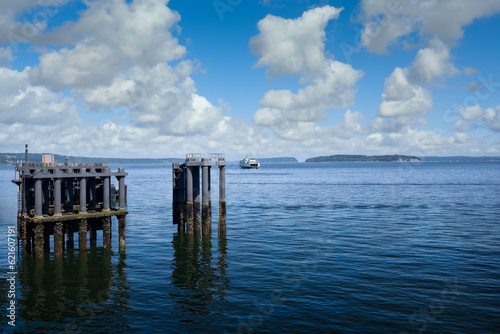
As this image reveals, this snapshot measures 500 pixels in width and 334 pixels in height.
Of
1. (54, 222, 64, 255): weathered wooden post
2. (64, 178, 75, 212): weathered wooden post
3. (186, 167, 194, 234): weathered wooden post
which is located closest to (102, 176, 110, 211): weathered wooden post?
(64, 178, 75, 212): weathered wooden post

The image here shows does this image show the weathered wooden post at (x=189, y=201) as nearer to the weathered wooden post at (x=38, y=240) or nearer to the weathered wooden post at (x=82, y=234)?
the weathered wooden post at (x=82, y=234)

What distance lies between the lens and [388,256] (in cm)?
2659

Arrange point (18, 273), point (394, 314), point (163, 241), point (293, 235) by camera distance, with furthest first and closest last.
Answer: point (293, 235) → point (163, 241) → point (18, 273) → point (394, 314)

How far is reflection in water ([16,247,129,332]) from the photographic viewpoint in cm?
1630

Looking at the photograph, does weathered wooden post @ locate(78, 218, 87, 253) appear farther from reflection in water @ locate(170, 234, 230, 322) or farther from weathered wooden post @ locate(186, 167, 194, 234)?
weathered wooden post @ locate(186, 167, 194, 234)

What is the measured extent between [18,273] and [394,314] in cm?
2212

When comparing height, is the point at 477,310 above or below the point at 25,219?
below

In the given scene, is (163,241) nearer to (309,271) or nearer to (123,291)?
(123,291)

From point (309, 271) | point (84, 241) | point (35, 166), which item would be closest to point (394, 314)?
point (309, 271)

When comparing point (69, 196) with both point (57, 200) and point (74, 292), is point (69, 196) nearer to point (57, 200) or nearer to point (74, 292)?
point (57, 200)

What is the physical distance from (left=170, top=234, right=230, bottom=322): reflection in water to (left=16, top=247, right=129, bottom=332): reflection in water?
9.96 ft

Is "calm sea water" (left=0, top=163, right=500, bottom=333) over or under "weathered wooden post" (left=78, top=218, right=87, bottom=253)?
under

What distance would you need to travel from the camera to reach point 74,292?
19906 mm

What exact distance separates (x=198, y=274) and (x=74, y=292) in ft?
23.4
